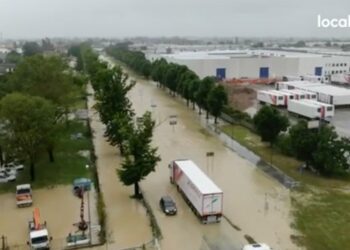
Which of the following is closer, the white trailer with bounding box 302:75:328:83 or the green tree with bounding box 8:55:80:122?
the green tree with bounding box 8:55:80:122

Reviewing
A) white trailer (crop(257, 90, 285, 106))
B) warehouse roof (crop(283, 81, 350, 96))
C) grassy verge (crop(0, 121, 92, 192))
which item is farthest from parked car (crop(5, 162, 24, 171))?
warehouse roof (crop(283, 81, 350, 96))

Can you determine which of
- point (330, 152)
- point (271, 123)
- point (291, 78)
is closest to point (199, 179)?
point (330, 152)

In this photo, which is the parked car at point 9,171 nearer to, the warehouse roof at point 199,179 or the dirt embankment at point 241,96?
the warehouse roof at point 199,179

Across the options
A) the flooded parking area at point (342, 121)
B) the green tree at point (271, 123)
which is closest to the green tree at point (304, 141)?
the green tree at point (271, 123)

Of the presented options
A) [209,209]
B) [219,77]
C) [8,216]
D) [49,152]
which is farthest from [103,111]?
[219,77]

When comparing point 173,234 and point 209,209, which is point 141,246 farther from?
point 209,209

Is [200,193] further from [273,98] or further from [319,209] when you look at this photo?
[273,98]

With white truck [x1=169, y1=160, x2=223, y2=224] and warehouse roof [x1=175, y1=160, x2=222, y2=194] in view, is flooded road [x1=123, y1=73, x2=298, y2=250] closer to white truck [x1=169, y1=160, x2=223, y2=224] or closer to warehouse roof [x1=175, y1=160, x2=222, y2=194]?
white truck [x1=169, y1=160, x2=223, y2=224]
